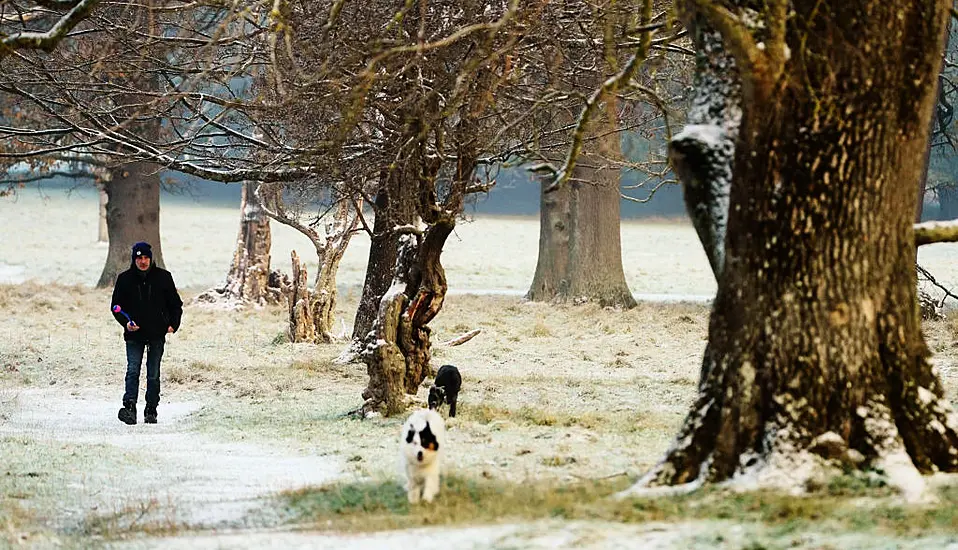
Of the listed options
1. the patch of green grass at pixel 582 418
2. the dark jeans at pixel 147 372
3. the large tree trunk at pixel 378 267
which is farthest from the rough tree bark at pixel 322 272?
the patch of green grass at pixel 582 418

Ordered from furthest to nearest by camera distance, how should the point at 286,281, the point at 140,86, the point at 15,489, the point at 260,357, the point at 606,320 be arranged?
the point at 286,281
the point at 606,320
the point at 140,86
the point at 260,357
the point at 15,489

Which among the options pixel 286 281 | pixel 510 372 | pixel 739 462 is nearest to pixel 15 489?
pixel 739 462

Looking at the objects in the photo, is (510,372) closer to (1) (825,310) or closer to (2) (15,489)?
(2) (15,489)

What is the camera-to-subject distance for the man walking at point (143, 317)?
13203 millimetres

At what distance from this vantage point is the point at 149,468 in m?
10.4

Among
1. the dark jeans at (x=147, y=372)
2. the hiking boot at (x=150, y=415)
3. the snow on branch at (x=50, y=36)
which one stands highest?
the snow on branch at (x=50, y=36)

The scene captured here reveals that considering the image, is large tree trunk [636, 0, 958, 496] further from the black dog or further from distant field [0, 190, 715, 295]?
distant field [0, 190, 715, 295]

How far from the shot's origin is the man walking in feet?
43.3

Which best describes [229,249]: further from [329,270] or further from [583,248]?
[329,270]

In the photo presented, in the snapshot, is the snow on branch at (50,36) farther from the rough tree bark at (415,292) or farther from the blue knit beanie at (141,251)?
the blue knit beanie at (141,251)

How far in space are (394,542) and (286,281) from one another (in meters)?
21.2

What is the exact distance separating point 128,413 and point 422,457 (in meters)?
6.39

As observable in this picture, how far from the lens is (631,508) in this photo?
6957 mm

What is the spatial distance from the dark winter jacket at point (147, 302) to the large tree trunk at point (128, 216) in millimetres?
18142
